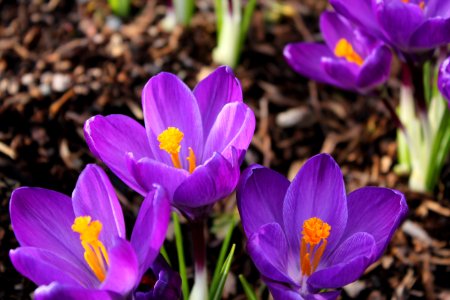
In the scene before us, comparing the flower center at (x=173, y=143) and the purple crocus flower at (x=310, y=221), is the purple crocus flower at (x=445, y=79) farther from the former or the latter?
the flower center at (x=173, y=143)

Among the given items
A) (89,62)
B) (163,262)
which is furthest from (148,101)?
(89,62)

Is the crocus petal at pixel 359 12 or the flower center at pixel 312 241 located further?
the crocus petal at pixel 359 12

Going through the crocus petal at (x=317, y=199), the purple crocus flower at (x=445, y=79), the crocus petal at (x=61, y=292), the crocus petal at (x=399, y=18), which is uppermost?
the crocus petal at (x=399, y=18)

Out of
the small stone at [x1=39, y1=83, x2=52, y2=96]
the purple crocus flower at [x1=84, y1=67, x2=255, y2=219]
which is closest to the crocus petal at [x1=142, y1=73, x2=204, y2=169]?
the purple crocus flower at [x1=84, y1=67, x2=255, y2=219]

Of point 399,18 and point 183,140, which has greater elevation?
point 399,18

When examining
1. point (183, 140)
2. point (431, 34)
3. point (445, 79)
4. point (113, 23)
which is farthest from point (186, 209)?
point (113, 23)

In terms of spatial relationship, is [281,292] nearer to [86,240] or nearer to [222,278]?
[222,278]

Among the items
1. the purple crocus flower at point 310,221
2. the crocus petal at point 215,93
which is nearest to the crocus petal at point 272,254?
the purple crocus flower at point 310,221
